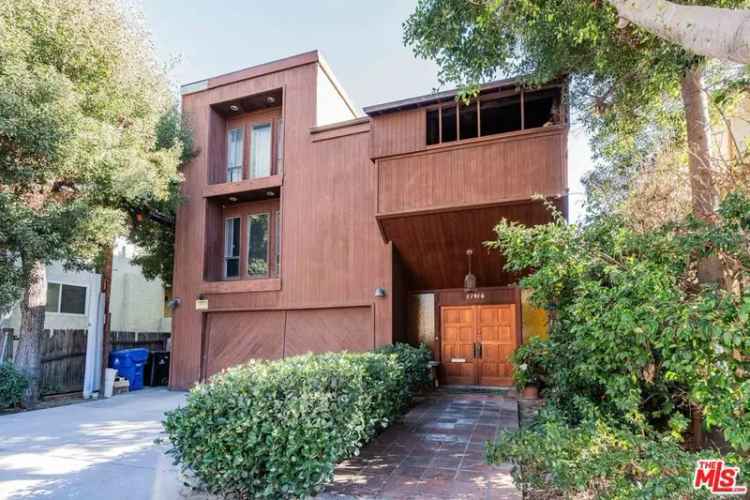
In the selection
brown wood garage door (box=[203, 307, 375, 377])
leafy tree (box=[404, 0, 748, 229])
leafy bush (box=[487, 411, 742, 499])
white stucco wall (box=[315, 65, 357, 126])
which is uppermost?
white stucco wall (box=[315, 65, 357, 126])

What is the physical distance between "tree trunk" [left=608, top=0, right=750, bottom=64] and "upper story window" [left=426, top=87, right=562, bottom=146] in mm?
3975

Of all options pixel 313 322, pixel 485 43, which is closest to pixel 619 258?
pixel 485 43

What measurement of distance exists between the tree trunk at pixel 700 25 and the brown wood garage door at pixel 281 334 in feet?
23.4

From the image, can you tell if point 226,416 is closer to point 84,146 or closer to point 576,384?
point 576,384

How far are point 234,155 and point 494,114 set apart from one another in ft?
22.8

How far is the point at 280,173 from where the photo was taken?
35.6 ft

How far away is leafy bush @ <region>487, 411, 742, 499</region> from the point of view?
122 inches

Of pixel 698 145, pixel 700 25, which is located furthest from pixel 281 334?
pixel 700 25

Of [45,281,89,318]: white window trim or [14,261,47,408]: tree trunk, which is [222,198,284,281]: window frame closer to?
[14,261,47,408]: tree trunk

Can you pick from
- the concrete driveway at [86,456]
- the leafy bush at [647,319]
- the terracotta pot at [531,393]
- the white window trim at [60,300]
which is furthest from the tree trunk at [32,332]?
the terracotta pot at [531,393]

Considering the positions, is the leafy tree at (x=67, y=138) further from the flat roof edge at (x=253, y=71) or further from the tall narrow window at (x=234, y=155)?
the tall narrow window at (x=234, y=155)

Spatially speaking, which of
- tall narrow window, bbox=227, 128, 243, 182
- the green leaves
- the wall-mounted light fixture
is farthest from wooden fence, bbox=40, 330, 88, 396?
the wall-mounted light fixture

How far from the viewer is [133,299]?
1692 cm

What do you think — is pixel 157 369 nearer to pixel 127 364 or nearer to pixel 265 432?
pixel 127 364
